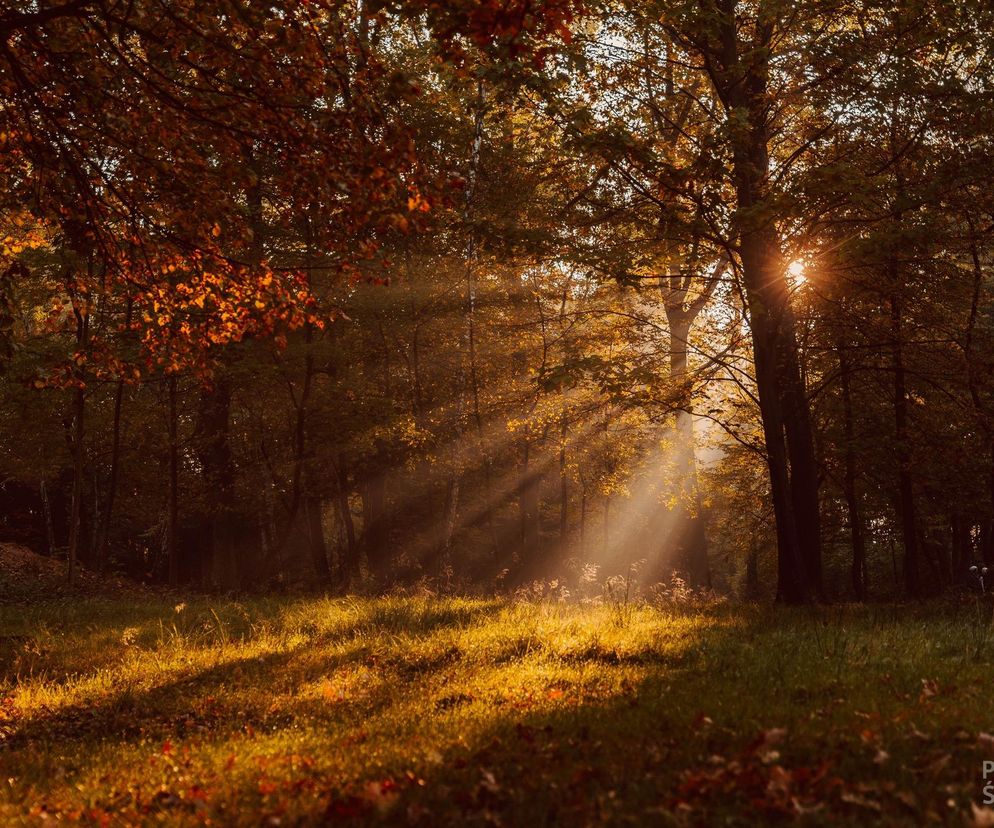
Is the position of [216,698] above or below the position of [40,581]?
above

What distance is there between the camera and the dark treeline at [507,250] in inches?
298

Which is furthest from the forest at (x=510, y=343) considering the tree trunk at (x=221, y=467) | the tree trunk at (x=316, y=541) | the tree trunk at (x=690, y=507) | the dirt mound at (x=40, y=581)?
the tree trunk at (x=690, y=507)

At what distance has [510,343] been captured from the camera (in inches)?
932

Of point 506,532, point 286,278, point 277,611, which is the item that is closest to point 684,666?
point 286,278

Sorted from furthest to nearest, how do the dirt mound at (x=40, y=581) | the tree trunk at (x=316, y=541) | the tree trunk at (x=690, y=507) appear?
1. the tree trunk at (x=690, y=507)
2. the tree trunk at (x=316, y=541)
3. the dirt mound at (x=40, y=581)

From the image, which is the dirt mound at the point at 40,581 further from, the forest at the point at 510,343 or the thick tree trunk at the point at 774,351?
the thick tree trunk at the point at 774,351

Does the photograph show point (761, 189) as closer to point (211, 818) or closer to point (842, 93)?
point (842, 93)

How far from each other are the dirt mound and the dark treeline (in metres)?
1.18

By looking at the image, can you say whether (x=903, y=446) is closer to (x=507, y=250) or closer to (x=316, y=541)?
(x=507, y=250)

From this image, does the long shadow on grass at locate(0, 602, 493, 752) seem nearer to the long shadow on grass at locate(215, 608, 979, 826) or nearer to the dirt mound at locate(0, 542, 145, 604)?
the long shadow on grass at locate(215, 608, 979, 826)

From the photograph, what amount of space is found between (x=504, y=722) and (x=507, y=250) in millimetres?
7894

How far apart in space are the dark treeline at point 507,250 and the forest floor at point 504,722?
332cm

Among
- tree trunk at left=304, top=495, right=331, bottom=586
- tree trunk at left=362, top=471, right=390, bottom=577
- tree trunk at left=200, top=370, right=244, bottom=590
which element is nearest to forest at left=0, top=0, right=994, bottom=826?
tree trunk at left=200, top=370, right=244, bottom=590

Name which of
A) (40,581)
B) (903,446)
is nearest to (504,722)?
(903,446)
